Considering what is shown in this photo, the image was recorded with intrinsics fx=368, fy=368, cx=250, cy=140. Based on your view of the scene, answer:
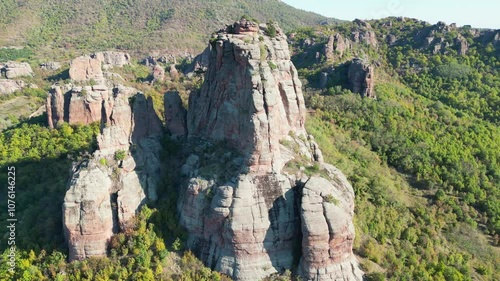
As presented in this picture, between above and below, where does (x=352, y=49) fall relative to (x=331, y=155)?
above

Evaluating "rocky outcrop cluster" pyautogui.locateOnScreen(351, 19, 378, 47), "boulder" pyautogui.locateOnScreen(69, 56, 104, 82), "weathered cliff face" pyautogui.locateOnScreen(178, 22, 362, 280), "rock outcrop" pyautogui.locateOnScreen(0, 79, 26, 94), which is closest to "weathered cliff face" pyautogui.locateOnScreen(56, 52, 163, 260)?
"weathered cliff face" pyautogui.locateOnScreen(178, 22, 362, 280)

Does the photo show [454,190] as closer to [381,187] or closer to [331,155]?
[381,187]

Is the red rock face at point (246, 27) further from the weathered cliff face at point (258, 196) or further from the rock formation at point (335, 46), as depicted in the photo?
A: the rock formation at point (335, 46)

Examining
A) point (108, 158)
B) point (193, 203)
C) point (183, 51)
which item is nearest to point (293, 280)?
point (193, 203)

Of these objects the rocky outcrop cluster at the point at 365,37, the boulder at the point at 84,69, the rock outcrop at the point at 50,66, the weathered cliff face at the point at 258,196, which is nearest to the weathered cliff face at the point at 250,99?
the weathered cliff face at the point at 258,196

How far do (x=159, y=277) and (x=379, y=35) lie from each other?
125 m

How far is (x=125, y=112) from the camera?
41.0 m

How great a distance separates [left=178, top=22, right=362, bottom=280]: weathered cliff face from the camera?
1345 inches

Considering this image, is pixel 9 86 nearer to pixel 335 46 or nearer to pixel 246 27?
pixel 246 27

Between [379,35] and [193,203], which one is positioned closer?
[193,203]

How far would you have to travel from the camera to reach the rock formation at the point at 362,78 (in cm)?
8650

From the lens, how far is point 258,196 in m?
35.1

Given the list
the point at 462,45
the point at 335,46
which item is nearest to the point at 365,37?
the point at 335,46

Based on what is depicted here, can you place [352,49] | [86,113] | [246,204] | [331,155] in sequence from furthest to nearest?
1. [352,49]
2. [331,155]
3. [86,113]
4. [246,204]
